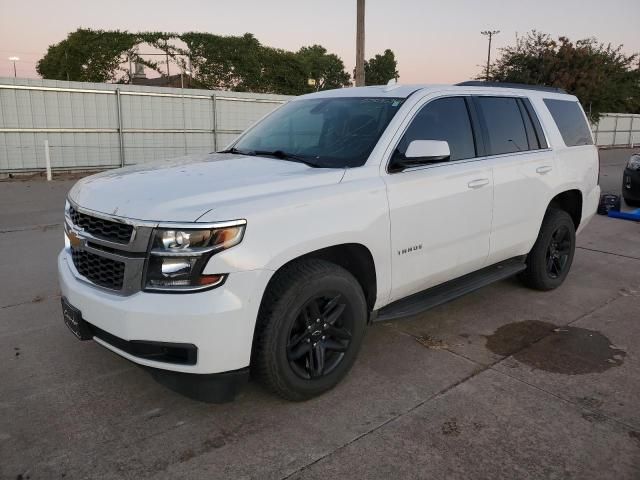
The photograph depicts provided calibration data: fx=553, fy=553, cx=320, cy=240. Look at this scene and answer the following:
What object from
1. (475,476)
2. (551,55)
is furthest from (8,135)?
(551,55)

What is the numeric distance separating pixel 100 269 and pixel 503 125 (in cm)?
330

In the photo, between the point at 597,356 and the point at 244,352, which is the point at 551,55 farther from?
the point at 244,352

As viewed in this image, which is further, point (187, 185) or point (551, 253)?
point (551, 253)

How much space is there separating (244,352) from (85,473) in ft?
3.00

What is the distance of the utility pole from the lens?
18031 mm

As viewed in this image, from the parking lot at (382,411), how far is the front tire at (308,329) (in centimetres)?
19

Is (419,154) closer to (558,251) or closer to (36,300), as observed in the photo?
(558,251)

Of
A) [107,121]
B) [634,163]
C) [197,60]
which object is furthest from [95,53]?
[634,163]

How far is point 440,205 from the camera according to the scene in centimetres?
373

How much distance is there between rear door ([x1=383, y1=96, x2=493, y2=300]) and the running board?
90mm

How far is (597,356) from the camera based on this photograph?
3.93m

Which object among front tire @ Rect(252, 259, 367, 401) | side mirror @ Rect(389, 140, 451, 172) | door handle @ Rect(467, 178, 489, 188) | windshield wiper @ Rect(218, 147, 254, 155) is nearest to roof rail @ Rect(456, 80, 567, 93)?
door handle @ Rect(467, 178, 489, 188)

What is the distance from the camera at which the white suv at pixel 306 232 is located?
2.67 m

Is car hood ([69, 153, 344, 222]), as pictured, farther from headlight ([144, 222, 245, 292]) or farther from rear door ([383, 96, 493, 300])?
rear door ([383, 96, 493, 300])
